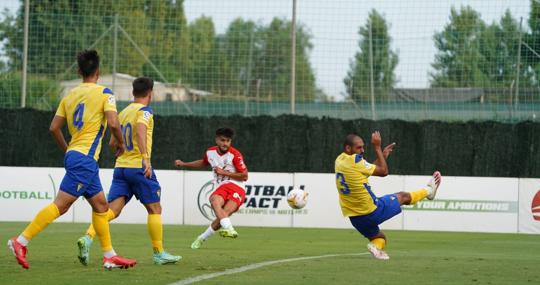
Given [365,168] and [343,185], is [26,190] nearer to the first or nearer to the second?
[343,185]

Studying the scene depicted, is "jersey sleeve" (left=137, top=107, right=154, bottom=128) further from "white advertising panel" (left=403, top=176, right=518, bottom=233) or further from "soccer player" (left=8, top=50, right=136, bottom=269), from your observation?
"white advertising panel" (left=403, top=176, right=518, bottom=233)

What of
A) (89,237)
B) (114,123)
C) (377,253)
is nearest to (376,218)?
(377,253)

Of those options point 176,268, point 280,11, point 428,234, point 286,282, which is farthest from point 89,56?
point 280,11

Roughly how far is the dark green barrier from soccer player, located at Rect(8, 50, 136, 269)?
13849 millimetres

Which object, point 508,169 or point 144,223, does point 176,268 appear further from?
point 508,169

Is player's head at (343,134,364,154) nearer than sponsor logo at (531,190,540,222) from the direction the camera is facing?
Yes

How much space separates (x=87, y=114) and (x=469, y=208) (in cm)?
1341

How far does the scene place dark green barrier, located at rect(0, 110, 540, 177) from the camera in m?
23.2

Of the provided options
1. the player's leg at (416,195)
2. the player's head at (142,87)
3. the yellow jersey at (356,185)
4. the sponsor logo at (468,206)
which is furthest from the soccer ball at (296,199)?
the sponsor logo at (468,206)

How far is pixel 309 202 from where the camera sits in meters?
21.8

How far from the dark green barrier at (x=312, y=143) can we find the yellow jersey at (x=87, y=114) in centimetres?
1392

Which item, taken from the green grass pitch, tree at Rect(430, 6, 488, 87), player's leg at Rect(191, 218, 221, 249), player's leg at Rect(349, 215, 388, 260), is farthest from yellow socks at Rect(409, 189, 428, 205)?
tree at Rect(430, 6, 488, 87)

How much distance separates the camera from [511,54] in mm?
22688

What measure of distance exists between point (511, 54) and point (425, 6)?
2.42m
